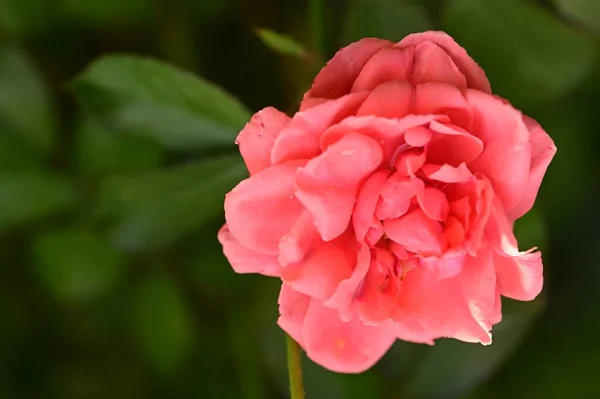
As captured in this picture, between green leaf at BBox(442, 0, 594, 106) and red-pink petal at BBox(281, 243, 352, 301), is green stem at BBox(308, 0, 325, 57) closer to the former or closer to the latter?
green leaf at BBox(442, 0, 594, 106)

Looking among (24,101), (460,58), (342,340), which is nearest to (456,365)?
(342,340)

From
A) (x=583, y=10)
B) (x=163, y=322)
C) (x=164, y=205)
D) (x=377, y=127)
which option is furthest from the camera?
(x=163, y=322)

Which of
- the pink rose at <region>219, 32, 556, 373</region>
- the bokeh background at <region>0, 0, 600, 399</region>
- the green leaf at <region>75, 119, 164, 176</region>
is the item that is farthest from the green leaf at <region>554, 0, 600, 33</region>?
the green leaf at <region>75, 119, 164, 176</region>

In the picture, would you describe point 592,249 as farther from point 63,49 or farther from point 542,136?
point 63,49

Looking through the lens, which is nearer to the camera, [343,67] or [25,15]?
[343,67]

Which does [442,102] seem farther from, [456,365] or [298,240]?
[456,365]

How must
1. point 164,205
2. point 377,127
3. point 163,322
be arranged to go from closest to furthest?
point 377,127, point 164,205, point 163,322

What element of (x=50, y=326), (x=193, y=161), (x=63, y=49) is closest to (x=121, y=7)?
(x=63, y=49)
